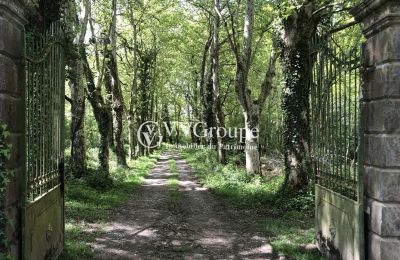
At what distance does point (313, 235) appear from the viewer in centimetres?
891

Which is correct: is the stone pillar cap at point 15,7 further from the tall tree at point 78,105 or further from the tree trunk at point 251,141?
the tree trunk at point 251,141

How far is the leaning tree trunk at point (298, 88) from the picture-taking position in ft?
39.3

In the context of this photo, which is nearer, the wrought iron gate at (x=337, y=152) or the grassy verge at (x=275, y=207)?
the wrought iron gate at (x=337, y=152)

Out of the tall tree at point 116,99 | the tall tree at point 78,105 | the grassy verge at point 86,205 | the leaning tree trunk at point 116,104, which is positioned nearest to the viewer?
the grassy verge at point 86,205

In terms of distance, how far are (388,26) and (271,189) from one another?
945 cm

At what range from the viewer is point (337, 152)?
22.6 ft

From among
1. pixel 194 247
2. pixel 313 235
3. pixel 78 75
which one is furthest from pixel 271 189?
pixel 78 75

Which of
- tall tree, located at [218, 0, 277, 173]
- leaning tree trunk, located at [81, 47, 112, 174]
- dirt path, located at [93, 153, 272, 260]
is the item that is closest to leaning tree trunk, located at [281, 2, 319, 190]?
dirt path, located at [93, 153, 272, 260]

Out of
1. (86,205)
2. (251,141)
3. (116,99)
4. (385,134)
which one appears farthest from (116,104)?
(385,134)

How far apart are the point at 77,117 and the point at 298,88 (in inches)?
323

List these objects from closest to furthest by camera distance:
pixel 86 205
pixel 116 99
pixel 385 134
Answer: pixel 385 134
pixel 86 205
pixel 116 99

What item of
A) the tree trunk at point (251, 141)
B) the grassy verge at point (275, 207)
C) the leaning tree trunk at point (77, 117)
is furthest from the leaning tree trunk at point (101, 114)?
the tree trunk at point (251, 141)

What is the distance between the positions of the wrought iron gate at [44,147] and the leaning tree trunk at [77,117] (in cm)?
728

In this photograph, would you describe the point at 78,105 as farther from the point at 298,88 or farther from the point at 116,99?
the point at 298,88
